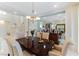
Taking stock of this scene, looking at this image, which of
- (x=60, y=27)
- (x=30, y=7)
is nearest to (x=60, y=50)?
(x=60, y=27)

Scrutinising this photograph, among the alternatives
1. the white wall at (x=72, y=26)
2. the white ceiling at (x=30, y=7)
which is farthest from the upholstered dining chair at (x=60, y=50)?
the white ceiling at (x=30, y=7)

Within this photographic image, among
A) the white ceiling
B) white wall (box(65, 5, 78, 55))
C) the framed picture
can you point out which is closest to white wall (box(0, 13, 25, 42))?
the white ceiling

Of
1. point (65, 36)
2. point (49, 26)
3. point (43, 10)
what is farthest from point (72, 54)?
point (43, 10)

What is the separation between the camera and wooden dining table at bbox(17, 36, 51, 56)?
1741 mm

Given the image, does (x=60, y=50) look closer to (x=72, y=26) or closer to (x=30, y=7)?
(x=72, y=26)

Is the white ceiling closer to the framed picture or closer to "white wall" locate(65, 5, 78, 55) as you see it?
"white wall" locate(65, 5, 78, 55)

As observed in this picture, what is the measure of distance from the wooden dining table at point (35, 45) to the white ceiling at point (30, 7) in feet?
1.22

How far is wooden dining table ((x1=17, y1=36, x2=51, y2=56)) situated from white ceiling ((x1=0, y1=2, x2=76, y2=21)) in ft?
1.22

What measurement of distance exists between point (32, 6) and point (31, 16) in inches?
5.5

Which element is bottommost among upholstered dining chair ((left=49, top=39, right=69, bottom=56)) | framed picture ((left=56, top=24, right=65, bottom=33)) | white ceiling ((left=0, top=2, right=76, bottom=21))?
upholstered dining chair ((left=49, top=39, right=69, bottom=56))

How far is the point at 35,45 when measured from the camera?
176 centimetres

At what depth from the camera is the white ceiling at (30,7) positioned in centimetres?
169

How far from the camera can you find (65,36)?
5.62 ft

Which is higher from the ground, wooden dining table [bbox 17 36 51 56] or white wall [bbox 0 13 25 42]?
white wall [bbox 0 13 25 42]
